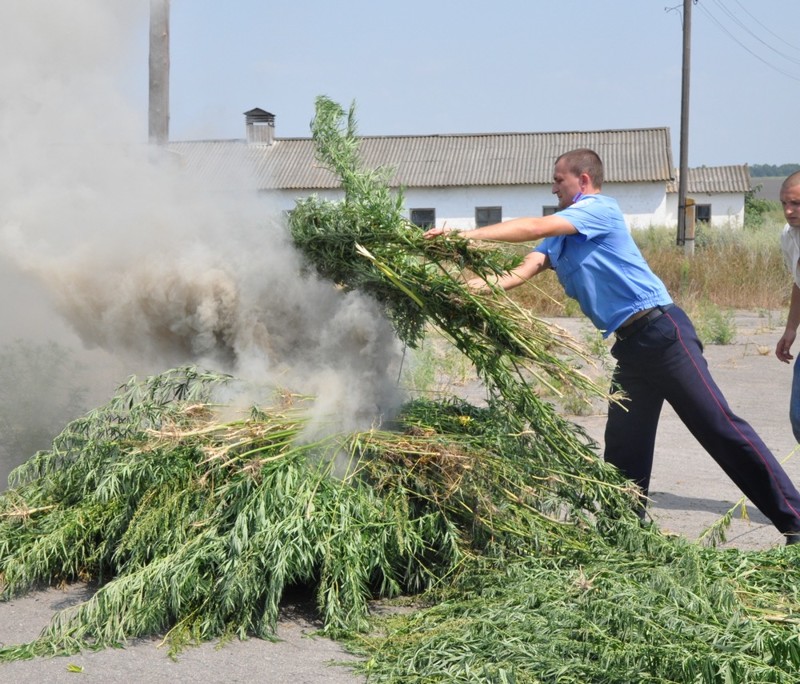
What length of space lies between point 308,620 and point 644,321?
2.42m

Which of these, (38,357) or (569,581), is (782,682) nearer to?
(569,581)

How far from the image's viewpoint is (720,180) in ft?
162

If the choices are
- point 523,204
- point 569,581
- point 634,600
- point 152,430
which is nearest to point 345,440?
point 152,430

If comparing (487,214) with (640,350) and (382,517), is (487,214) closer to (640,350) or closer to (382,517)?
(640,350)

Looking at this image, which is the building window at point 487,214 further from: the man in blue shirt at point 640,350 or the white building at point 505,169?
the man in blue shirt at point 640,350

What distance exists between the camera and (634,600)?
3.70 meters

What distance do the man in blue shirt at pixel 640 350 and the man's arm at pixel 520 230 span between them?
0.01m

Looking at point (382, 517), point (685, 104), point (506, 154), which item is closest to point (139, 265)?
point (382, 517)

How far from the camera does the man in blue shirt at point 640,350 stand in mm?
5281

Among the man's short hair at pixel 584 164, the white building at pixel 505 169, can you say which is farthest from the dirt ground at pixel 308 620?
the white building at pixel 505 169

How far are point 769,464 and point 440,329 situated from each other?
6.31 ft

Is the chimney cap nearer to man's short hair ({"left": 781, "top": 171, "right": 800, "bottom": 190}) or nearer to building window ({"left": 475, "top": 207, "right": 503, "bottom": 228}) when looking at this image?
building window ({"left": 475, "top": 207, "right": 503, "bottom": 228})

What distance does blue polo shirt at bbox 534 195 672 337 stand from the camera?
538 cm

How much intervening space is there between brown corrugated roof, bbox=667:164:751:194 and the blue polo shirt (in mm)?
43704
